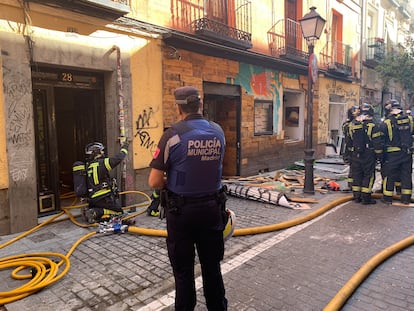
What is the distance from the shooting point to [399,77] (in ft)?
55.4

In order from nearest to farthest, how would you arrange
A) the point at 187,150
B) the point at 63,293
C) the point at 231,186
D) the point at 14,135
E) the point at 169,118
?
the point at 187,150 < the point at 63,293 < the point at 14,135 < the point at 169,118 < the point at 231,186

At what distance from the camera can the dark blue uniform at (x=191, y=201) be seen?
264 cm

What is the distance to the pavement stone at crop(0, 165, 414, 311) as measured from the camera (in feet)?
10.9

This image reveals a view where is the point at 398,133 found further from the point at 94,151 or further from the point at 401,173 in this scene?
the point at 94,151

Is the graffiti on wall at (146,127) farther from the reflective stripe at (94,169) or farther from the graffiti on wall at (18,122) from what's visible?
the graffiti on wall at (18,122)

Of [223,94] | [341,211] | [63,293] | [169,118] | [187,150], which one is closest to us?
[187,150]

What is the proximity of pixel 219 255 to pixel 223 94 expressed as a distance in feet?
22.9

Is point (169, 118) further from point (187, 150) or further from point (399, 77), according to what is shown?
point (399, 77)

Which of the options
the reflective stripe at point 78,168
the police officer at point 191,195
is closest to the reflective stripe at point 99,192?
the reflective stripe at point 78,168

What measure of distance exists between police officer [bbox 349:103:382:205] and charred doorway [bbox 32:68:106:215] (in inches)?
209

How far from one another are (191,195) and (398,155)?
20.1 feet

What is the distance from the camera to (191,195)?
2.65 metres

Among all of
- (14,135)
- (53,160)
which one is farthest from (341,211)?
(14,135)

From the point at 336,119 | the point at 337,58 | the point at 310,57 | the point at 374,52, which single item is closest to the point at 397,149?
the point at 310,57
